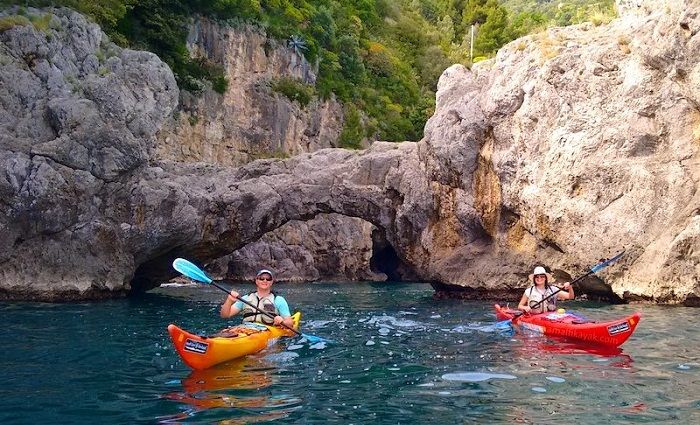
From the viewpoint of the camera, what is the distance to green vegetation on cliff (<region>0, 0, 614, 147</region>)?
3123 cm

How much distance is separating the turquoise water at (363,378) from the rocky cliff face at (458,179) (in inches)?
183

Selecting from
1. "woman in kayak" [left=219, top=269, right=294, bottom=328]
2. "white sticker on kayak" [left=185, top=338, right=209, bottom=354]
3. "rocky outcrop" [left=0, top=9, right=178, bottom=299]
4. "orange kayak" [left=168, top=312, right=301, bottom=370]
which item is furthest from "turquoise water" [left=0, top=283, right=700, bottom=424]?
"rocky outcrop" [left=0, top=9, right=178, bottom=299]

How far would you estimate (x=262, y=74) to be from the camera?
3738cm

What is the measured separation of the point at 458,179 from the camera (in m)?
22.5

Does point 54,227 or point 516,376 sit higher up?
point 54,227

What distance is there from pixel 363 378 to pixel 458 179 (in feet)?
49.0

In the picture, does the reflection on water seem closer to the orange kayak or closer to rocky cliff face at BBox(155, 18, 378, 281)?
the orange kayak

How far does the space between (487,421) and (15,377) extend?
5.56 meters

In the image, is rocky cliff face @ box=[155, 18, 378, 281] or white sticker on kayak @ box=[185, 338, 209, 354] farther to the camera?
rocky cliff face @ box=[155, 18, 378, 281]

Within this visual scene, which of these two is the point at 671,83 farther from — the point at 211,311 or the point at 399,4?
the point at 399,4

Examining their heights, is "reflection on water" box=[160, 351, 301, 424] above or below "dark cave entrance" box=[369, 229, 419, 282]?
below

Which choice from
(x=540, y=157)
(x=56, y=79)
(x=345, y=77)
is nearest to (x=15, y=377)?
(x=56, y=79)

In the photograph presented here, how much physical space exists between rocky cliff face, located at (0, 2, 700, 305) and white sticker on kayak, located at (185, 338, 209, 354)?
11832mm

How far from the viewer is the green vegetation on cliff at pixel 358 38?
31.2 m
